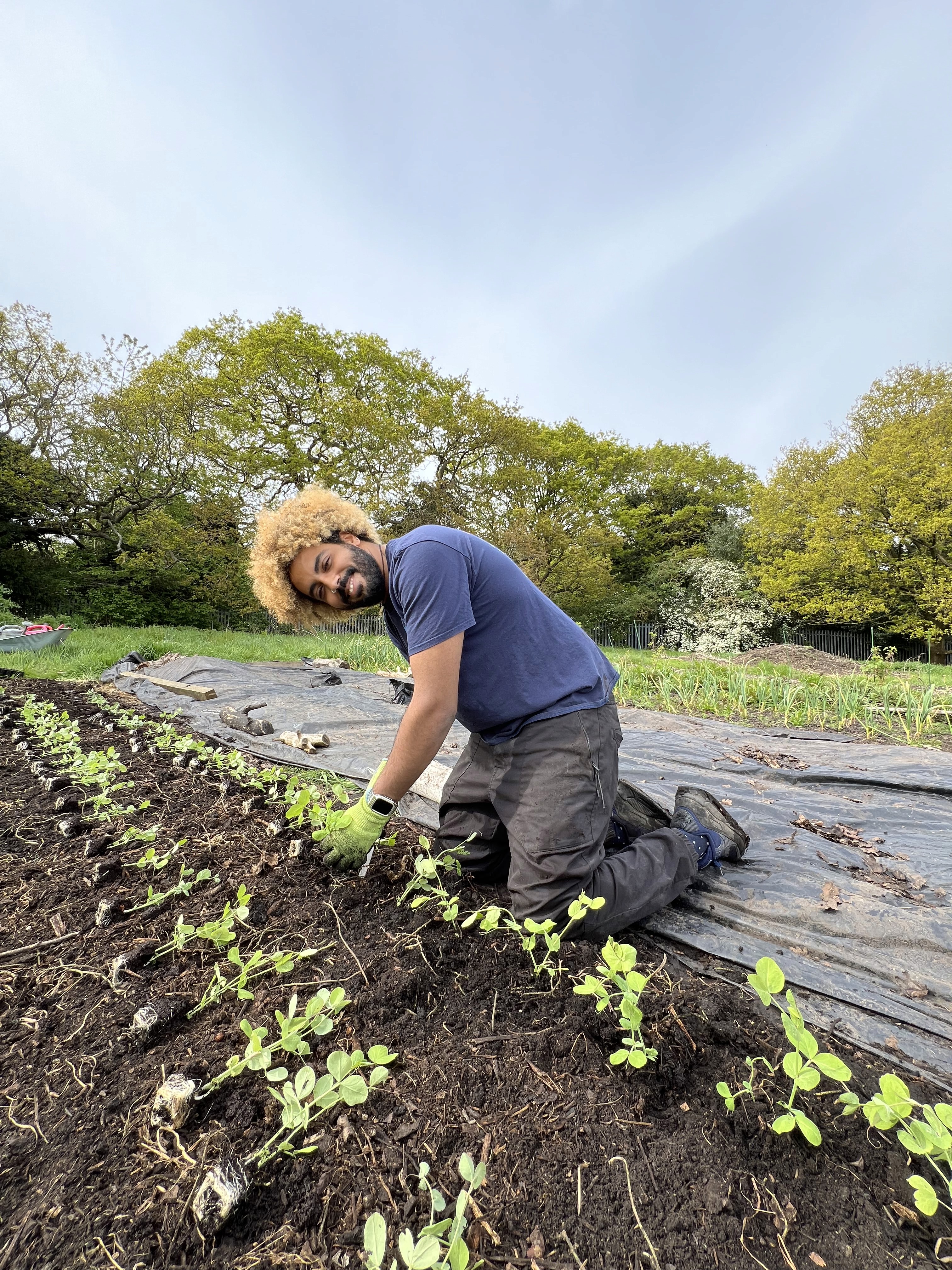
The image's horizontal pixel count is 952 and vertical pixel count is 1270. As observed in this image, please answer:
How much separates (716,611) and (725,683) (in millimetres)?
14099

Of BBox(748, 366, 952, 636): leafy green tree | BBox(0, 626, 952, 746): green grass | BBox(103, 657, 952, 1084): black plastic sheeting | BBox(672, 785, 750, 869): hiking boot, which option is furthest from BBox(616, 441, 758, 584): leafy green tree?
BBox(672, 785, 750, 869): hiking boot

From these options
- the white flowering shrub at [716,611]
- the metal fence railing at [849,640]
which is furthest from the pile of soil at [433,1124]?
the metal fence railing at [849,640]

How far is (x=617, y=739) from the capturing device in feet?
6.16

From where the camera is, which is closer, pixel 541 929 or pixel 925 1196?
pixel 925 1196

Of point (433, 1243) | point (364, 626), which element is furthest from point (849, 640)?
point (433, 1243)

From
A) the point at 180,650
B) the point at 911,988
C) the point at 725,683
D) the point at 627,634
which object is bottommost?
the point at 627,634

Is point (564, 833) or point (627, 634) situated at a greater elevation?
point (564, 833)

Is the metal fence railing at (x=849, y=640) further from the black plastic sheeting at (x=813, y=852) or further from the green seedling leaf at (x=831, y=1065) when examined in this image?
the green seedling leaf at (x=831, y=1065)

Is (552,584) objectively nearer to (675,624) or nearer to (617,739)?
(675,624)

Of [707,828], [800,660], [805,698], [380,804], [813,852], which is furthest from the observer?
[800,660]

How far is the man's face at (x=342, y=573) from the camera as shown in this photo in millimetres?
1780

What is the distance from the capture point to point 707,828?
2.11m

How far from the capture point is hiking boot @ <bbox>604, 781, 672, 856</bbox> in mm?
2115

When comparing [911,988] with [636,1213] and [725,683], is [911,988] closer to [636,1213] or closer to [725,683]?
[636,1213]
